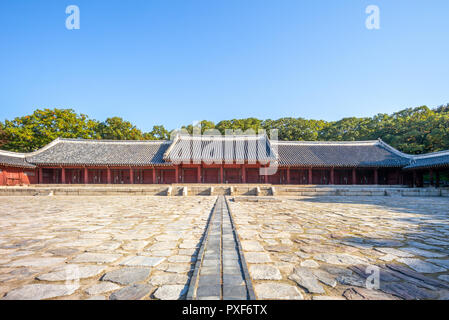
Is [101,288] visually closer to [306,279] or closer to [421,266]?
[306,279]

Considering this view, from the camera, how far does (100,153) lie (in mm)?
25484

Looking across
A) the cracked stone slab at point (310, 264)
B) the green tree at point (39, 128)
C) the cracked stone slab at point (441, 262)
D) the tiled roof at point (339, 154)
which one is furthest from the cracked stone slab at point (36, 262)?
the green tree at point (39, 128)

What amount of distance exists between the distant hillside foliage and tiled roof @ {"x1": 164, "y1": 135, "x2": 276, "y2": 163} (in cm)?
1685

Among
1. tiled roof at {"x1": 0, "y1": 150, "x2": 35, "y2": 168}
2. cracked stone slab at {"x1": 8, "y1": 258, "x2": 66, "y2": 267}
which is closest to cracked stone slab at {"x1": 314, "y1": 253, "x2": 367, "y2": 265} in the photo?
cracked stone slab at {"x1": 8, "y1": 258, "x2": 66, "y2": 267}

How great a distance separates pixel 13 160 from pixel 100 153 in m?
7.64

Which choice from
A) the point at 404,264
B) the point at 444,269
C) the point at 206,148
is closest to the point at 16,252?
the point at 404,264

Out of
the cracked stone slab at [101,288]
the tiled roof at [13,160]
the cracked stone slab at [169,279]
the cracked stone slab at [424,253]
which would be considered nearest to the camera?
the cracked stone slab at [101,288]

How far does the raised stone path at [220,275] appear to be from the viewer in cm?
186

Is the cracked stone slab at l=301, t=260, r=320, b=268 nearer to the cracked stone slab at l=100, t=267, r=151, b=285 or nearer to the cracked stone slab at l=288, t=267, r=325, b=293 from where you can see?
the cracked stone slab at l=288, t=267, r=325, b=293

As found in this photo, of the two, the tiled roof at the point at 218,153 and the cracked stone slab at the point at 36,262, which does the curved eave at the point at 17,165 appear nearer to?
the tiled roof at the point at 218,153

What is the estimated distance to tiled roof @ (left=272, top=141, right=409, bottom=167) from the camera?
23391 millimetres

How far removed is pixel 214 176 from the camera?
24.5 metres

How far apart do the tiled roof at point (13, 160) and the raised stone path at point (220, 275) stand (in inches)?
1046

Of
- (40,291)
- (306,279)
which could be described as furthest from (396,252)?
(40,291)
